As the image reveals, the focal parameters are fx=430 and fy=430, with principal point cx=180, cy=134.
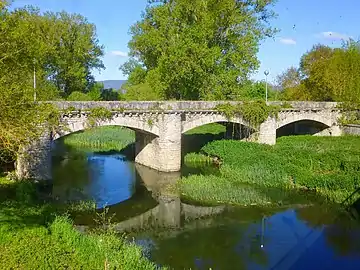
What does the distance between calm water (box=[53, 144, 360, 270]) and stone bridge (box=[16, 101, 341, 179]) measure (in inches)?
84.9

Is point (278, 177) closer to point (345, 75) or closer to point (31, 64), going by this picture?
point (31, 64)

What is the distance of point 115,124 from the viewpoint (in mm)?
25516

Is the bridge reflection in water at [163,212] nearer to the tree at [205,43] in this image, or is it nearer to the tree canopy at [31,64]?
the tree canopy at [31,64]

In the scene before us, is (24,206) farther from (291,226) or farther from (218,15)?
(218,15)

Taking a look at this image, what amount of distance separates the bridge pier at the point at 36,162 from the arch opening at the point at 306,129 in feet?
73.0

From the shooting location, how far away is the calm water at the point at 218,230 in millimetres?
14734

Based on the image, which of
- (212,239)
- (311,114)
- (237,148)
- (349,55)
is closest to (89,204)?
(212,239)

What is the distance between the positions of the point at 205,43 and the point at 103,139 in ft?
40.2

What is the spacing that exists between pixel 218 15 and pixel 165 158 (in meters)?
14.3

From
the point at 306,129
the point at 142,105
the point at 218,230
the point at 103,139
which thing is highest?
the point at 142,105

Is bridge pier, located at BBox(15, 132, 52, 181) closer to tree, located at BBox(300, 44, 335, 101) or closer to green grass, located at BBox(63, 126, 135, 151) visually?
green grass, located at BBox(63, 126, 135, 151)

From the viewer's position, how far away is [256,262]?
14438mm

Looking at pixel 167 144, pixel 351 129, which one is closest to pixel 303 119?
pixel 351 129

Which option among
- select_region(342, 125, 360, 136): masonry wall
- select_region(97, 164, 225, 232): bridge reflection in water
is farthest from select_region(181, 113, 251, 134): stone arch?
select_region(342, 125, 360, 136): masonry wall
